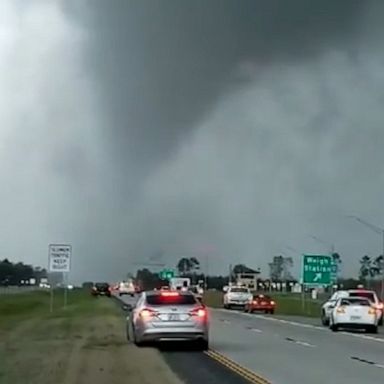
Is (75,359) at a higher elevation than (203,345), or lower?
lower

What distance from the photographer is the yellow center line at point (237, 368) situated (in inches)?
832

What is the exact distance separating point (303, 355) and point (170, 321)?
4217 mm

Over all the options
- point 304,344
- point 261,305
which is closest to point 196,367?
point 304,344

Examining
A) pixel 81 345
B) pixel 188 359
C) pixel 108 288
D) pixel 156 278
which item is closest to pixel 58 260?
pixel 81 345

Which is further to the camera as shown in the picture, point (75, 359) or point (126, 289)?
point (126, 289)

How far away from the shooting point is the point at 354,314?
160ft

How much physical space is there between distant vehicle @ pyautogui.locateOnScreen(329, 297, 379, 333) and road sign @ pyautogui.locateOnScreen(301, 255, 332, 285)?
94.9 ft

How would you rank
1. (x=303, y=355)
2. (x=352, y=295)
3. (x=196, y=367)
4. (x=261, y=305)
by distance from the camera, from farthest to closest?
(x=261, y=305) < (x=352, y=295) < (x=303, y=355) < (x=196, y=367)

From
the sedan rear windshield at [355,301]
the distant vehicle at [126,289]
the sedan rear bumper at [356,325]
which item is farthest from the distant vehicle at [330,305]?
the distant vehicle at [126,289]

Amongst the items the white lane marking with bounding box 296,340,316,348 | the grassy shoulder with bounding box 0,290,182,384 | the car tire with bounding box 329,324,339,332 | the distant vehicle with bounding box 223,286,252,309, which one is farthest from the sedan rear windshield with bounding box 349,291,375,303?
the distant vehicle with bounding box 223,286,252,309

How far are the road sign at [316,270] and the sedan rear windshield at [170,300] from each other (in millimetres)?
46628

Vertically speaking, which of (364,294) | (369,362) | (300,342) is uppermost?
(364,294)

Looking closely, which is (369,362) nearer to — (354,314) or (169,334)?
(169,334)

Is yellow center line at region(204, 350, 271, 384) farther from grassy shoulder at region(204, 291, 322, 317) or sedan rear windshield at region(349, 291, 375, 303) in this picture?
grassy shoulder at region(204, 291, 322, 317)
